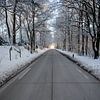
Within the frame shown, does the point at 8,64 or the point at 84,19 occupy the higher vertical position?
the point at 84,19

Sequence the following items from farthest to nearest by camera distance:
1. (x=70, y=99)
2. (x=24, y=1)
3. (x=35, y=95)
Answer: (x=24, y=1) < (x=35, y=95) < (x=70, y=99)

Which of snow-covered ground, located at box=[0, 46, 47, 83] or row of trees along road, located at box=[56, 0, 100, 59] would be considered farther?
row of trees along road, located at box=[56, 0, 100, 59]

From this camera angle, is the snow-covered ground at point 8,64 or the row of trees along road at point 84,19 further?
the row of trees along road at point 84,19

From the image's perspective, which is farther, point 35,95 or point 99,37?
point 99,37

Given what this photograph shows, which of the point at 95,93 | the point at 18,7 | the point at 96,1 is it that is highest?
the point at 96,1

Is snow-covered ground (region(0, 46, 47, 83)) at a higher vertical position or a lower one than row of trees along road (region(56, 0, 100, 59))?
lower

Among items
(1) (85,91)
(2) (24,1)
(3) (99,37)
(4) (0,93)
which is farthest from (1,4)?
(3) (99,37)

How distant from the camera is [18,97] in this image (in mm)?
8234

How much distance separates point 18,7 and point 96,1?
44.4 ft

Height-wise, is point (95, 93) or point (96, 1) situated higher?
point (96, 1)

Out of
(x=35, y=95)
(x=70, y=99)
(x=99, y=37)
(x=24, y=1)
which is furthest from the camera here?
(x=99, y=37)

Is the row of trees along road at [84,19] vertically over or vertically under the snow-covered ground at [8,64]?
over

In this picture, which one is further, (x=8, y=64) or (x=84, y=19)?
(x=84, y=19)

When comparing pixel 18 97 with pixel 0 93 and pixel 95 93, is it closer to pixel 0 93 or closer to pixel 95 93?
pixel 0 93
